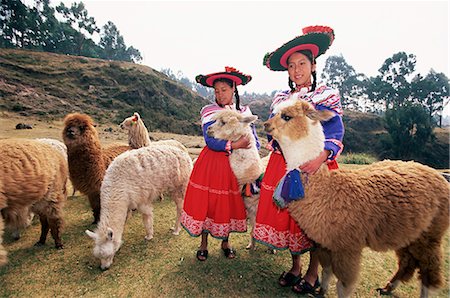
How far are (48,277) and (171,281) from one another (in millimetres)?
1571

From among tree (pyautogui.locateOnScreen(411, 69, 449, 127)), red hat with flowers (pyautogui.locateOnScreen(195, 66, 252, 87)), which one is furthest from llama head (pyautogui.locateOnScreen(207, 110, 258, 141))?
tree (pyautogui.locateOnScreen(411, 69, 449, 127))

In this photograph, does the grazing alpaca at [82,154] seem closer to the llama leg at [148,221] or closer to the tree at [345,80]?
the llama leg at [148,221]

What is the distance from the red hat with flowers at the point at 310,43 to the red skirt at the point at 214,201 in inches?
53.0

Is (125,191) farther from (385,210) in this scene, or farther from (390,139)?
(390,139)

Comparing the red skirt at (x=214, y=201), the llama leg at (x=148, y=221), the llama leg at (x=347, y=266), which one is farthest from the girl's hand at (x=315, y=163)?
the llama leg at (x=148, y=221)

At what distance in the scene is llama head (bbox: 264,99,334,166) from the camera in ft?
6.93

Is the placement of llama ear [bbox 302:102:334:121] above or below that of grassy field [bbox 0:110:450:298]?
above

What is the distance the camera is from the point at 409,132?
1113 inches

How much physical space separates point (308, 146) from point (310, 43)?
3.61ft

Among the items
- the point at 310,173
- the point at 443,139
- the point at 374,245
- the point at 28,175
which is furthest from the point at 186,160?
the point at 443,139

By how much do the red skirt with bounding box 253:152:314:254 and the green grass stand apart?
66cm

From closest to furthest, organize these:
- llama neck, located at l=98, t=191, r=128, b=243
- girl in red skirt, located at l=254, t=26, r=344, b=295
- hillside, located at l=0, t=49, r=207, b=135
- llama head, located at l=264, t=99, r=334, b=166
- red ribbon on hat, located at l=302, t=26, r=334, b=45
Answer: llama head, located at l=264, t=99, r=334, b=166
girl in red skirt, located at l=254, t=26, r=344, b=295
red ribbon on hat, located at l=302, t=26, r=334, b=45
llama neck, located at l=98, t=191, r=128, b=243
hillside, located at l=0, t=49, r=207, b=135

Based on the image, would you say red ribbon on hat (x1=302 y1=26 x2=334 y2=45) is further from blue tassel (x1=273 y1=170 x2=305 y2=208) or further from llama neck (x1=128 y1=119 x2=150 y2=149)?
llama neck (x1=128 y1=119 x2=150 y2=149)

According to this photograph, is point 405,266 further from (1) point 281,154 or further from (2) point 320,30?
(2) point 320,30
